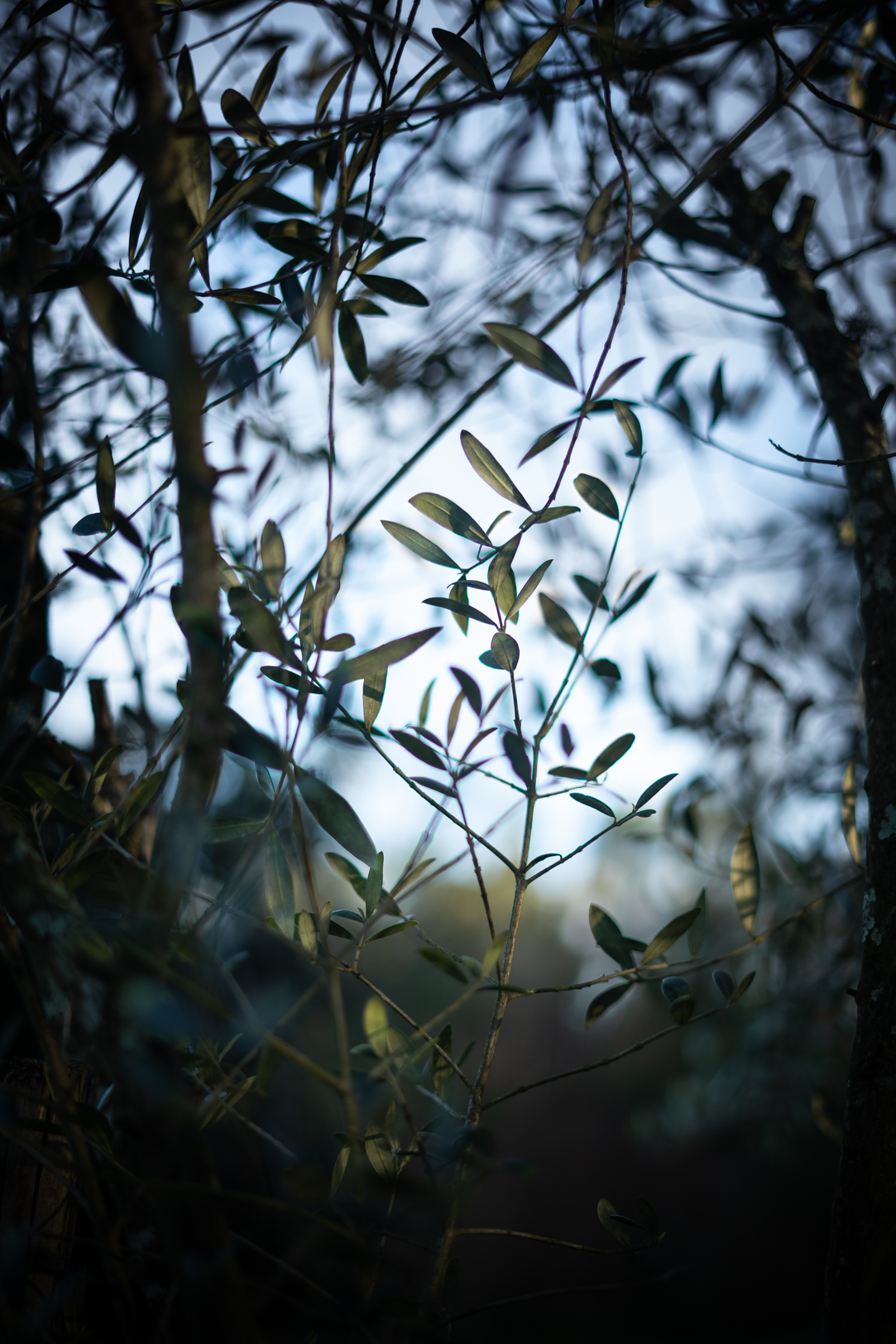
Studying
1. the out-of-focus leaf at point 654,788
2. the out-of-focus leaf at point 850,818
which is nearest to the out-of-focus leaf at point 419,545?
the out-of-focus leaf at point 654,788

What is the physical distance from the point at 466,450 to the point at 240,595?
0.23 meters

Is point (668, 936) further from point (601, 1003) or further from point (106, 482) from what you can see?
point (106, 482)

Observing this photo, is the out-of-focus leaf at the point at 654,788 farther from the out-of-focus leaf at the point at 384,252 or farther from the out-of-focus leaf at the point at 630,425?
the out-of-focus leaf at the point at 384,252

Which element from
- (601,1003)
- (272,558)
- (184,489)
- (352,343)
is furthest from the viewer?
(352,343)

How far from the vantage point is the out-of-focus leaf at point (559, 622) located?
0.65 metres

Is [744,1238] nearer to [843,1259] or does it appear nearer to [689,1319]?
[689,1319]

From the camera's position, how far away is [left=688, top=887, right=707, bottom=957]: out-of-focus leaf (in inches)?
23.5

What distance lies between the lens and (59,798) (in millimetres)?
540

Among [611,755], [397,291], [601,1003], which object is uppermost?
[397,291]

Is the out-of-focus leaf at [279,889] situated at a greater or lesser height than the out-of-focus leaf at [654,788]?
lesser

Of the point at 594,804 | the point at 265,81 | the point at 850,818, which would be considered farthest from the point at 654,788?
the point at 265,81

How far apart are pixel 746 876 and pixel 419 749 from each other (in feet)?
1.28

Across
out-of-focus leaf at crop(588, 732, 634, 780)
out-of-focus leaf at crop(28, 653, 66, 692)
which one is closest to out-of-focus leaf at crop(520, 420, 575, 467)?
out-of-focus leaf at crop(588, 732, 634, 780)

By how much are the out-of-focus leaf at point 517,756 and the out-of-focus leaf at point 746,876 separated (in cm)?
27
